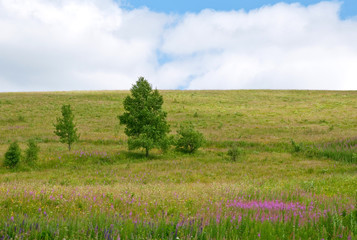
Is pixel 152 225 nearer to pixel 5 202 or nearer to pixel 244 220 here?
pixel 244 220

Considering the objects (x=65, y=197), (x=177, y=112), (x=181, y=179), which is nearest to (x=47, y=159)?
(x=181, y=179)

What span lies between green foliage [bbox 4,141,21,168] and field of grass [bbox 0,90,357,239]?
566 millimetres

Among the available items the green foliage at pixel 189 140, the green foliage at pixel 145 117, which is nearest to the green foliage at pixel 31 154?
the green foliage at pixel 145 117

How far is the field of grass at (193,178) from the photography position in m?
4.32

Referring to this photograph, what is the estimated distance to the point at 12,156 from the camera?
62.4 feet

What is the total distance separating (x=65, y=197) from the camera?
7160mm

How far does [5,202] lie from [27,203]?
51cm

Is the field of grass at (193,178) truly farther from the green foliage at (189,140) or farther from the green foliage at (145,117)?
the green foliage at (145,117)

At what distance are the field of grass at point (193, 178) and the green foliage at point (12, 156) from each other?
566 mm

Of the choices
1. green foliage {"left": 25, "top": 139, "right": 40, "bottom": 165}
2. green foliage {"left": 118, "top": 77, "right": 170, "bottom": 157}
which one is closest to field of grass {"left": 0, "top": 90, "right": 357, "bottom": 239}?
green foliage {"left": 25, "top": 139, "right": 40, "bottom": 165}

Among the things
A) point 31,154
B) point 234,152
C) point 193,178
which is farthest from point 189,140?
point 31,154

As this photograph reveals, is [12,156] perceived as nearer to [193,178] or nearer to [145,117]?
[145,117]

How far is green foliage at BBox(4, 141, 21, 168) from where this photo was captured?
18844 mm

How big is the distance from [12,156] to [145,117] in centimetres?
999
